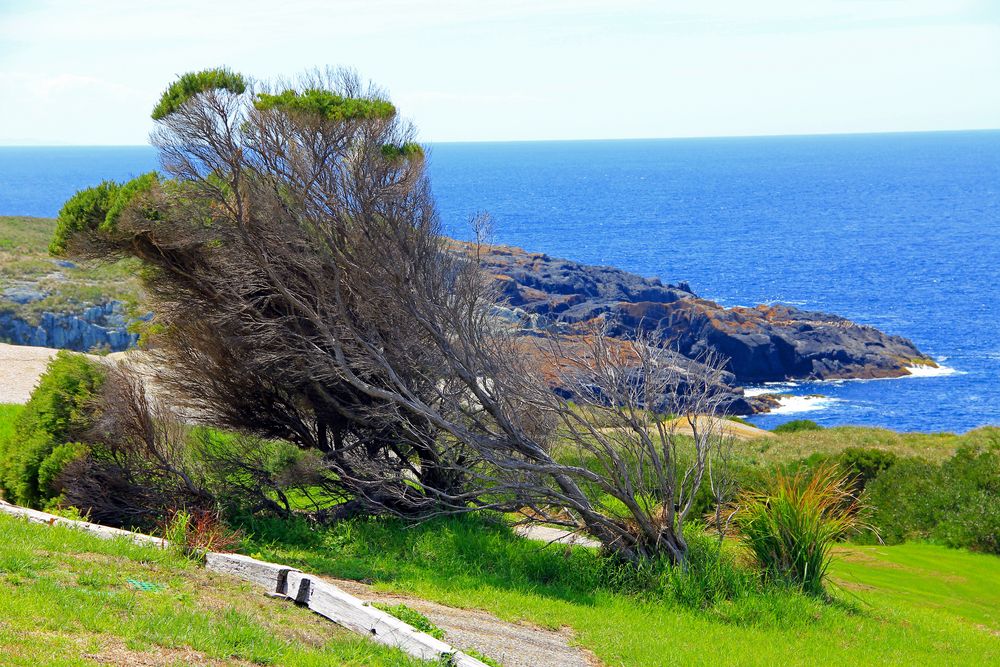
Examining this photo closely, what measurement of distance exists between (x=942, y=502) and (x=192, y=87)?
13259 mm

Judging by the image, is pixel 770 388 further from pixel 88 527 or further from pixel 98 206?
pixel 88 527

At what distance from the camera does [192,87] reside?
493 inches

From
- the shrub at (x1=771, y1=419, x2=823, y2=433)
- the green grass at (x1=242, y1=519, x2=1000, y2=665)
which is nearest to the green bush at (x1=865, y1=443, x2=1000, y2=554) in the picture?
the green grass at (x1=242, y1=519, x2=1000, y2=665)

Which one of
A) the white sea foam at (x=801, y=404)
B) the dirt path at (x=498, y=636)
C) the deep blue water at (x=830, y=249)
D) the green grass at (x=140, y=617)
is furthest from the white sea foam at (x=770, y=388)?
the green grass at (x=140, y=617)

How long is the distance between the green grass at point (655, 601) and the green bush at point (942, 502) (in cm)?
116

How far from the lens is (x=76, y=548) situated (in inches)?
341

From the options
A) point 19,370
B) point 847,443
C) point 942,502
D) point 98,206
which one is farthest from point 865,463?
point 19,370

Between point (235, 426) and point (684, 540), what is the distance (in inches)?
252

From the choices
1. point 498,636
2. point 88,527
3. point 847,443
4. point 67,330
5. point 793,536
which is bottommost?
point 67,330

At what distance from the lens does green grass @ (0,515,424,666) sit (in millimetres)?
5930

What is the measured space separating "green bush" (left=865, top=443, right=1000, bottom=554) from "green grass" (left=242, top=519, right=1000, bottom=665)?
3.79 ft

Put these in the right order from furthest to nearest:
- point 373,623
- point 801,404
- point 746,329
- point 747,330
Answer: point 746,329 → point 747,330 → point 801,404 → point 373,623

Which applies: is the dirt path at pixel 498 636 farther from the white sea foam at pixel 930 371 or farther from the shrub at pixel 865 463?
the white sea foam at pixel 930 371

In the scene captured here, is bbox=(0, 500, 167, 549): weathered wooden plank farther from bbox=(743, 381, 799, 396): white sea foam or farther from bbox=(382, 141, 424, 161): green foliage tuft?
bbox=(743, 381, 799, 396): white sea foam
